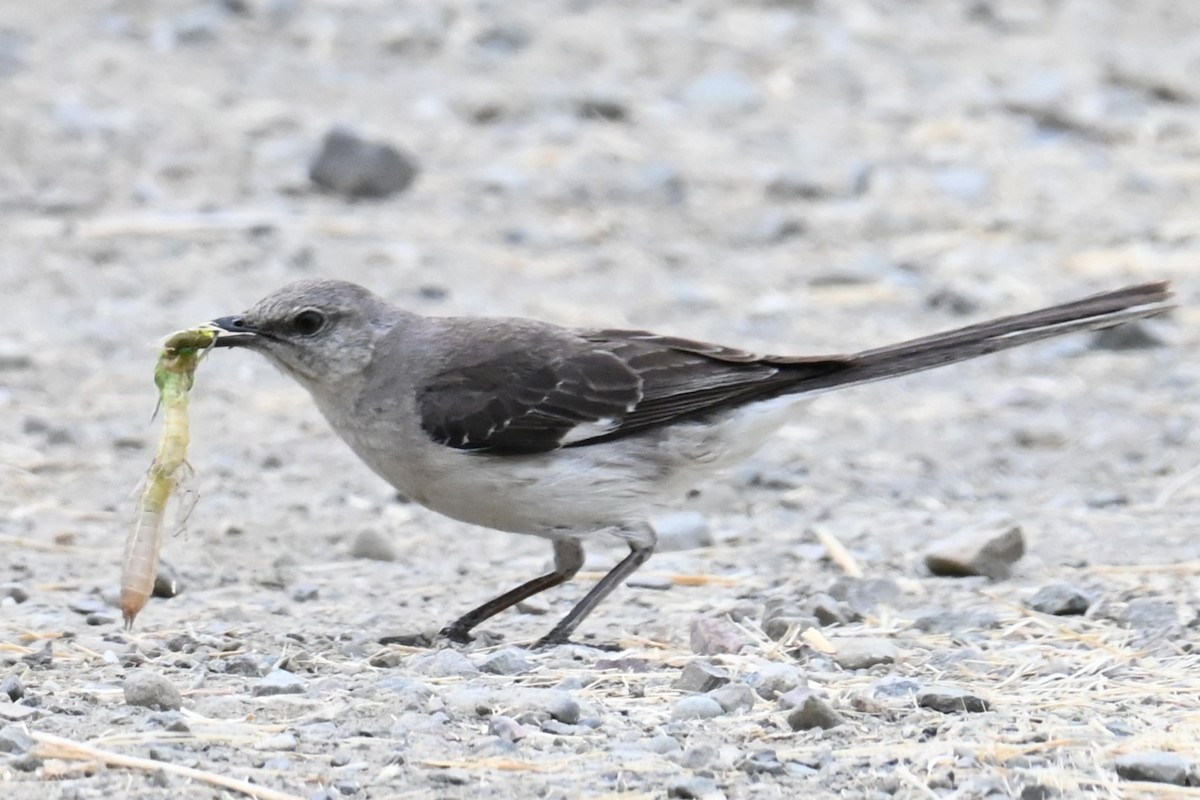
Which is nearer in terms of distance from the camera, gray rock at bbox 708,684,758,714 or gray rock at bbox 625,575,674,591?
gray rock at bbox 708,684,758,714

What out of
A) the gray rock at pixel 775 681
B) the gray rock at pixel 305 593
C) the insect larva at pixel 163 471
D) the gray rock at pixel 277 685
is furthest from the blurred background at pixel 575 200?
the gray rock at pixel 775 681

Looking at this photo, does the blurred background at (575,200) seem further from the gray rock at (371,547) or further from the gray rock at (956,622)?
the gray rock at (956,622)

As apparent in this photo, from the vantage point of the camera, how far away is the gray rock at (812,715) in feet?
16.4

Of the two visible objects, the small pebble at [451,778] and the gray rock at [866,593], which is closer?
the small pebble at [451,778]

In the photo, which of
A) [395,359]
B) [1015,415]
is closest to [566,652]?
[395,359]

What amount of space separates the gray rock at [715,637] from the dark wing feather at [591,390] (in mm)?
880

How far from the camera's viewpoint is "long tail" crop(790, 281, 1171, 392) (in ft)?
21.2

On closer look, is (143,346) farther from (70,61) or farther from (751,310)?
(70,61)

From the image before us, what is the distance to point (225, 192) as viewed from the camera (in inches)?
479

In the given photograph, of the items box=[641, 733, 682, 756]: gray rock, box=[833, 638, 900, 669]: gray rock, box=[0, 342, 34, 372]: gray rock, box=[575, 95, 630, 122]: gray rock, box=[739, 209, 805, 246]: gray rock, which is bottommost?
box=[641, 733, 682, 756]: gray rock

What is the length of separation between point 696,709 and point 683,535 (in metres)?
2.67

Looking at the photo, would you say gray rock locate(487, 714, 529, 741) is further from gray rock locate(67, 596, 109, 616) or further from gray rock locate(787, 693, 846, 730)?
gray rock locate(67, 596, 109, 616)

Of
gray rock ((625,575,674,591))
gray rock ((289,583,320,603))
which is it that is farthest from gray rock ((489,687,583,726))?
gray rock ((625,575,674,591))

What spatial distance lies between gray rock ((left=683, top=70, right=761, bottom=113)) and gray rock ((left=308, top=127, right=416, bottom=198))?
281 centimetres
